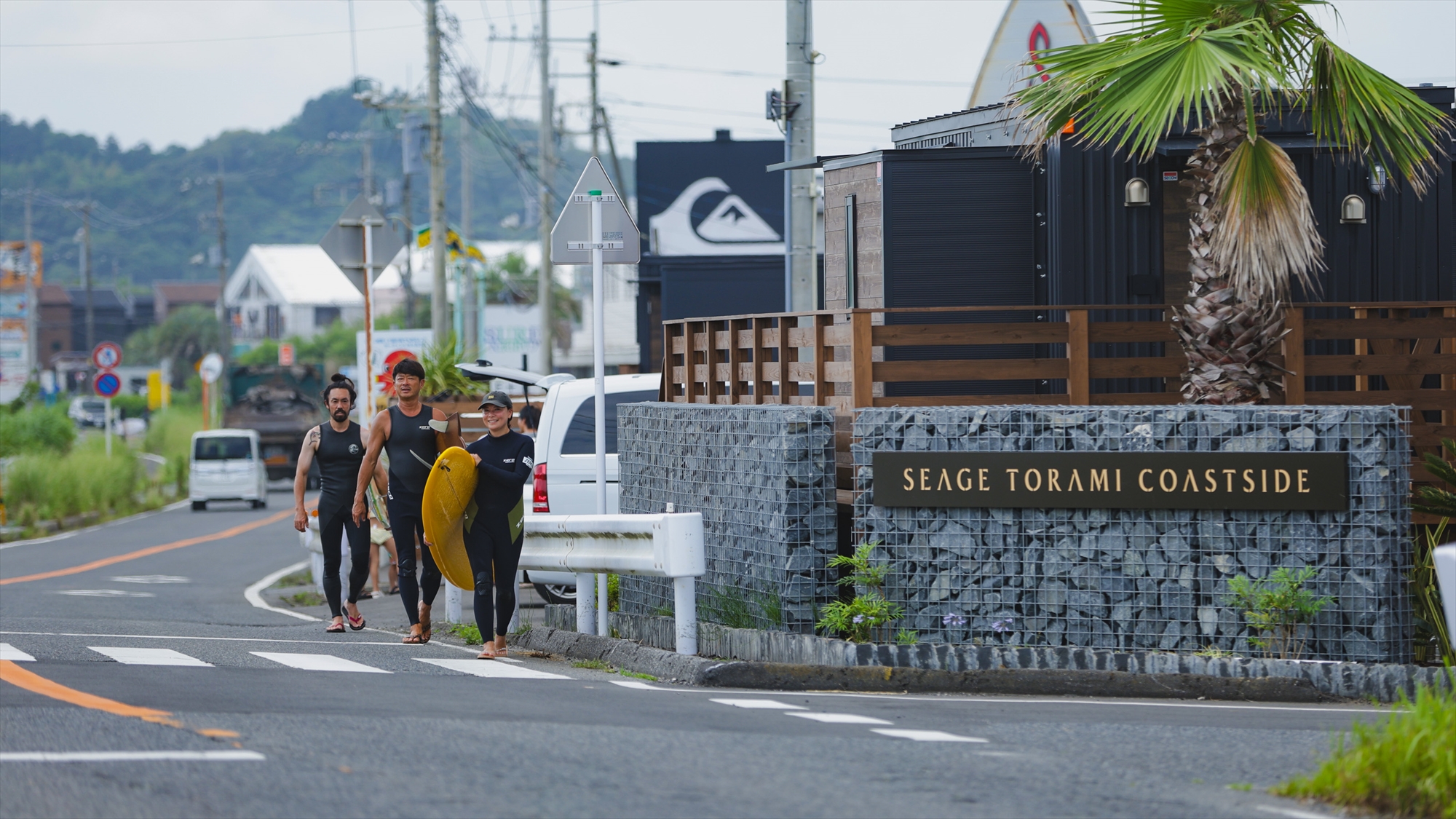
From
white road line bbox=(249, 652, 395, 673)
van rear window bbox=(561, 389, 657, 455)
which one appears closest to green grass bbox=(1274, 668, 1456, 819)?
white road line bbox=(249, 652, 395, 673)

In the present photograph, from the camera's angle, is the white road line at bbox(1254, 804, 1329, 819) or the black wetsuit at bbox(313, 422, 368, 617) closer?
the white road line at bbox(1254, 804, 1329, 819)

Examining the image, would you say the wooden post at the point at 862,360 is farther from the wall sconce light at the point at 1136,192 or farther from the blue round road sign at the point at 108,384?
the blue round road sign at the point at 108,384

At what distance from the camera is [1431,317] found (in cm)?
1083

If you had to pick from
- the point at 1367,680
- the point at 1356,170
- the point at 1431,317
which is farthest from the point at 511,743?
the point at 1356,170

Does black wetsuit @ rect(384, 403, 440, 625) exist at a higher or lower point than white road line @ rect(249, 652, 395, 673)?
higher

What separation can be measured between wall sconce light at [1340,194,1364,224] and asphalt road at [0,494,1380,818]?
5.29 meters

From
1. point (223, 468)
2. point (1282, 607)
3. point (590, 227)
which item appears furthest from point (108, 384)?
point (1282, 607)

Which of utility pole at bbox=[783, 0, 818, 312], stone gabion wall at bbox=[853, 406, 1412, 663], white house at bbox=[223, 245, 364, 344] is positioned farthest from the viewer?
white house at bbox=[223, 245, 364, 344]

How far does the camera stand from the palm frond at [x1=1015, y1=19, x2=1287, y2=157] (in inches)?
376

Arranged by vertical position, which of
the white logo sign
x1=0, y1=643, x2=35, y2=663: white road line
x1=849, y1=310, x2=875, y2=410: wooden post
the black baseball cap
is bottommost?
x1=0, y1=643, x2=35, y2=663: white road line

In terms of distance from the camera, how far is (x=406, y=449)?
11078 millimetres

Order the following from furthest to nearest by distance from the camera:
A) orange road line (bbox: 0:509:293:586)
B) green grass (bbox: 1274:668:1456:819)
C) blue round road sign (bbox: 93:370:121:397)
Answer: blue round road sign (bbox: 93:370:121:397) < orange road line (bbox: 0:509:293:586) < green grass (bbox: 1274:668:1456:819)

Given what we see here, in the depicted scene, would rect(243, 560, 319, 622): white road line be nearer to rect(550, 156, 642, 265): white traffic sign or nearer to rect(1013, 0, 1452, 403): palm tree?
rect(550, 156, 642, 265): white traffic sign

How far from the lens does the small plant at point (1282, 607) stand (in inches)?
356
